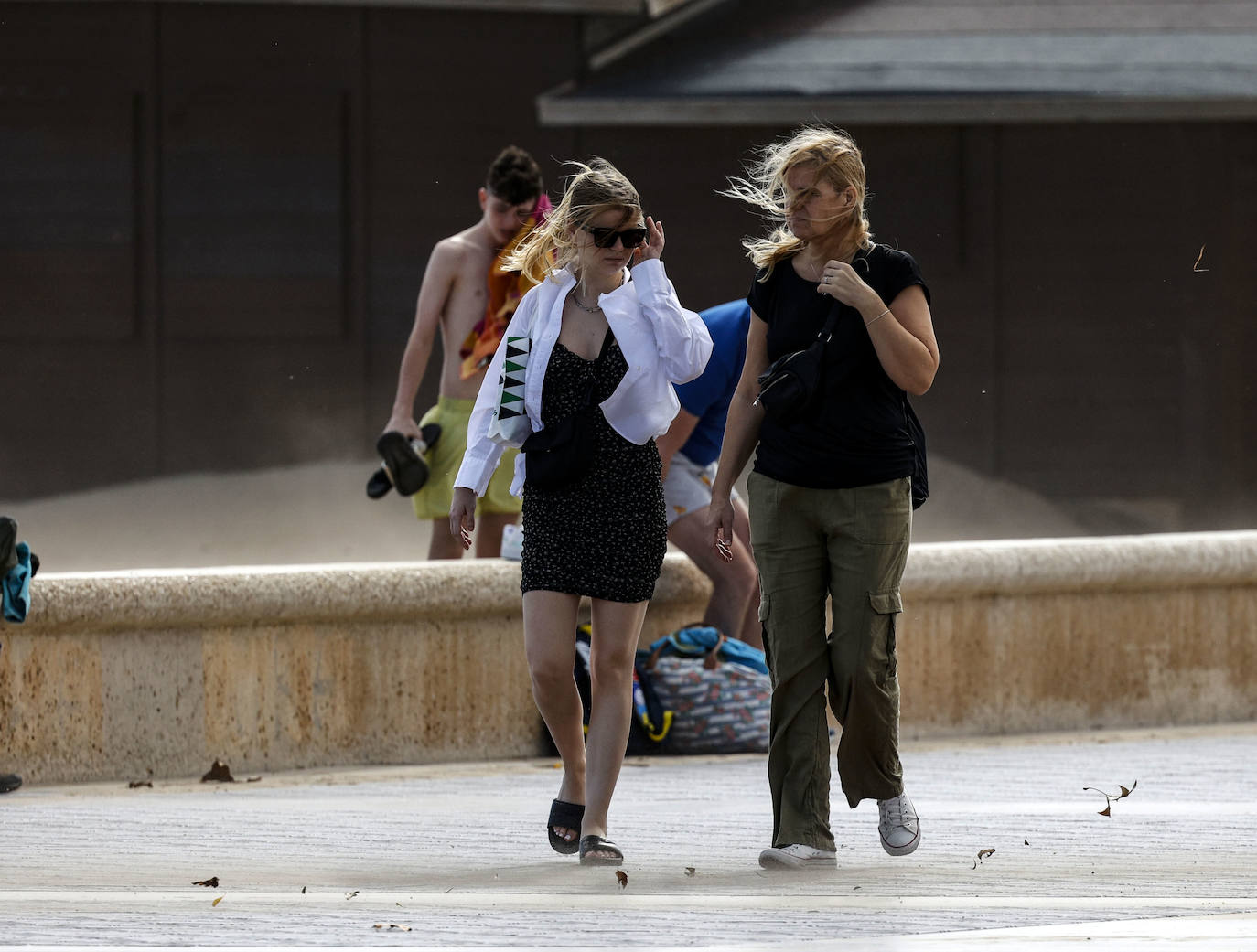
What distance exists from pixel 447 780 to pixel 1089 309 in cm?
546

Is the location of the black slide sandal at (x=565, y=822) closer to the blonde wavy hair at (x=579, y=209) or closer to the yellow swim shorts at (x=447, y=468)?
the blonde wavy hair at (x=579, y=209)

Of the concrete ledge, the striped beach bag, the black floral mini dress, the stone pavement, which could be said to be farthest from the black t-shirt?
the concrete ledge

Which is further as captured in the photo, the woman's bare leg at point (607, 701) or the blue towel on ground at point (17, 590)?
the blue towel on ground at point (17, 590)

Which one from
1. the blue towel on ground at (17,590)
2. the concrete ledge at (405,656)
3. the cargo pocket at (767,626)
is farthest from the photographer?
the concrete ledge at (405,656)

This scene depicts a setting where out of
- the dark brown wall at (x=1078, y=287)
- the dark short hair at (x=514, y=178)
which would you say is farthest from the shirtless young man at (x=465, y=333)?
the dark brown wall at (x=1078, y=287)

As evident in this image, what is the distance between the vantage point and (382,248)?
9570 millimetres

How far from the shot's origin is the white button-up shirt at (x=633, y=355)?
4336 millimetres

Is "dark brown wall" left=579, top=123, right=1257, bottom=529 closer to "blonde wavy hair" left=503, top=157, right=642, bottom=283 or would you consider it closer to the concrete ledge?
the concrete ledge

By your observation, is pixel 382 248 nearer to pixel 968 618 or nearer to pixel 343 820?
pixel 968 618

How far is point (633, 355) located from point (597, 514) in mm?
356

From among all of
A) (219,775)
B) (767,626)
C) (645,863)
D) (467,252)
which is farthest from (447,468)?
(645,863)

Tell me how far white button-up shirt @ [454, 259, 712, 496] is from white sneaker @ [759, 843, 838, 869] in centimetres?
93

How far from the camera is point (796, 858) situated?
415 centimetres

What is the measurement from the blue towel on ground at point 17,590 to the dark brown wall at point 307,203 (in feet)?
13.2
